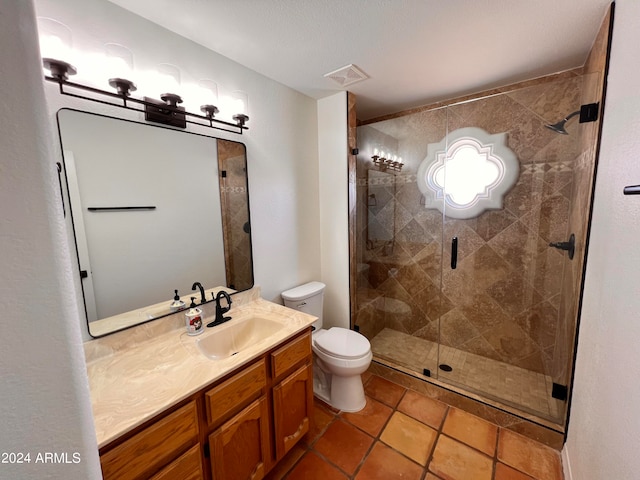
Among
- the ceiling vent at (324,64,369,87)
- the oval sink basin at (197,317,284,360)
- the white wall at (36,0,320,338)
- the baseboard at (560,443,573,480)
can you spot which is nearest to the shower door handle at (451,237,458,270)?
the white wall at (36,0,320,338)

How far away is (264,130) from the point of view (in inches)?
73.5

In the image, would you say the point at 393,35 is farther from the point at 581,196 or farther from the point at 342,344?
the point at 342,344

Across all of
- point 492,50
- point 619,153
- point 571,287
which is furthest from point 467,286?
point 492,50

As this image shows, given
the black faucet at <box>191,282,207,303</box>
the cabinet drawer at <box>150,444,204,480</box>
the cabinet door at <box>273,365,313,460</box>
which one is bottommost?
the cabinet door at <box>273,365,313,460</box>

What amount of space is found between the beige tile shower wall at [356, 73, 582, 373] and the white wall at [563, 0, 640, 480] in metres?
0.81

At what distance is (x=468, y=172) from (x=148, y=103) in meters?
2.39

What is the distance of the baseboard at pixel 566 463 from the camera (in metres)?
1.37

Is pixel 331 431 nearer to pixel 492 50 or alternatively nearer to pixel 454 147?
pixel 454 147

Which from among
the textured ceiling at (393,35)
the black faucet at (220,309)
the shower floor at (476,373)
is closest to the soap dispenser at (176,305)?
the black faucet at (220,309)

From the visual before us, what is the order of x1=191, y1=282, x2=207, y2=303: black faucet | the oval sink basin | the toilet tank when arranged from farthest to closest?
the toilet tank
x1=191, y1=282, x2=207, y2=303: black faucet
the oval sink basin

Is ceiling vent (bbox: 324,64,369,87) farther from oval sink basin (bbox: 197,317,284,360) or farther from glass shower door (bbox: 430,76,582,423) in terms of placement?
oval sink basin (bbox: 197,317,284,360)

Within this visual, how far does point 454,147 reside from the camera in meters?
2.33

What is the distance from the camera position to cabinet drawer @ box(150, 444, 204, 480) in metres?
0.92

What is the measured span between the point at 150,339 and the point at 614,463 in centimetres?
192
